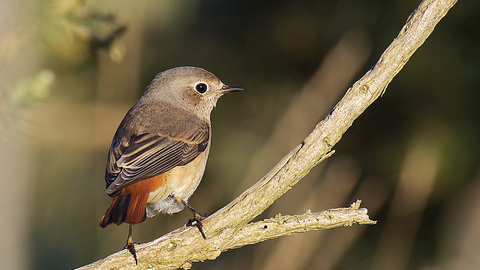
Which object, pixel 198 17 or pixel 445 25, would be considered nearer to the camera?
pixel 445 25

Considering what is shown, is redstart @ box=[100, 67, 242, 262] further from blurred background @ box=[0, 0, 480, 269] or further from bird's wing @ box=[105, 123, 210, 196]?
blurred background @ box=[0, 0, 480, 269]

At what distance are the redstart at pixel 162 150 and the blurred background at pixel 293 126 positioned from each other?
0.86 m

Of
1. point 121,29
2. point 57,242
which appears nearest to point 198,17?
point 121,29

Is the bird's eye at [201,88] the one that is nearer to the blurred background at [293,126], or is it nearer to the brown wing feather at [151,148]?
the brown wing feather at [151,148]

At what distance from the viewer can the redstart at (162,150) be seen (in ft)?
8.63

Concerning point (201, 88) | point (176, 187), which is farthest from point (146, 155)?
point (201, 88)

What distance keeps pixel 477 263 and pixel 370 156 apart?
1.48 metres

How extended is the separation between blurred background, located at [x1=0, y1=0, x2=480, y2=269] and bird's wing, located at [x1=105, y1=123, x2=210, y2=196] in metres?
1.18

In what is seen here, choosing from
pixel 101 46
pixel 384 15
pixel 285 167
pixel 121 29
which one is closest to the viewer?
pixel 285 167

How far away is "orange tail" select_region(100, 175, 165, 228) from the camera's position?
2498mm

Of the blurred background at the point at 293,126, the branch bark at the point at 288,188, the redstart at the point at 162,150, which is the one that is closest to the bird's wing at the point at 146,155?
the redstart at the point at 162,150

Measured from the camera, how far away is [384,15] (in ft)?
16.0

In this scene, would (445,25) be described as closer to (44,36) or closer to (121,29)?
A: (121,29)

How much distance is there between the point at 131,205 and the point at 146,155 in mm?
386
